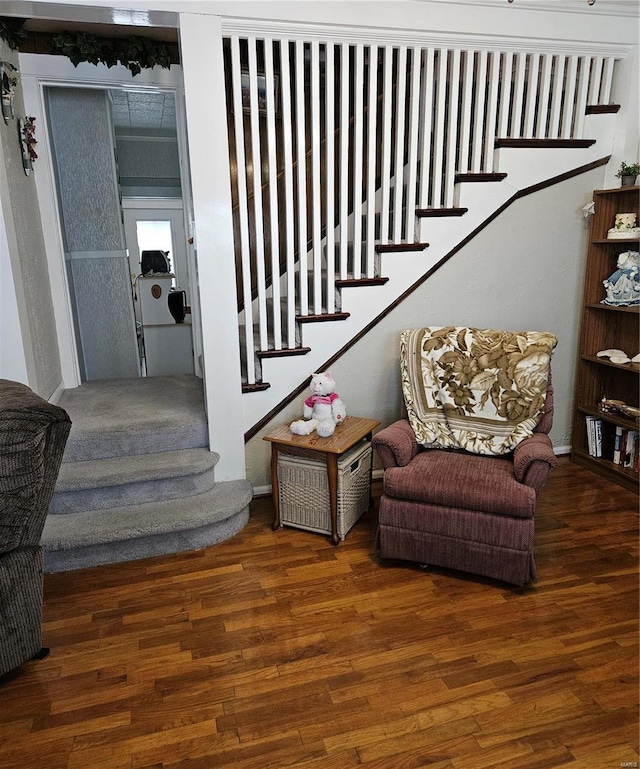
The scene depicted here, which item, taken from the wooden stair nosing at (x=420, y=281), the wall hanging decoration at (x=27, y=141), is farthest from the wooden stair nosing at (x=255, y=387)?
the wall hanging decoration at (x=27, y=141)

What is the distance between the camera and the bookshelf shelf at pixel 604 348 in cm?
318

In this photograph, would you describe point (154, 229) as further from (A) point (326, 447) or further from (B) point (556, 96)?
(A) point (326, 447)

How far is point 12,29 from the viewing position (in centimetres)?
282

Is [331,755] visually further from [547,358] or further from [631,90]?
[631,90]

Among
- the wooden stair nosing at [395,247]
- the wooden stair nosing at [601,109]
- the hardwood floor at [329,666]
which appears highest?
the wooden stair nosing at [601,109]

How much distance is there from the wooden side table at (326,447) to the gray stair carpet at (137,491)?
27cm

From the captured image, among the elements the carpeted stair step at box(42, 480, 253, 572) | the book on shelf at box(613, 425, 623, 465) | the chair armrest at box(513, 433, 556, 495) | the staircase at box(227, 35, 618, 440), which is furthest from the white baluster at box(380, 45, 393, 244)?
the book on shelf at box(613, 425, 623, 465)

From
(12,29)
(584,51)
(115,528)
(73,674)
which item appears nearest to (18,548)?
(73,674)

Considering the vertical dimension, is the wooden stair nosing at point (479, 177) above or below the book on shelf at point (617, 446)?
above

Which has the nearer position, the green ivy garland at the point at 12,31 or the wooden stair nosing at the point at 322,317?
the green ivy garland at the point at 12,31

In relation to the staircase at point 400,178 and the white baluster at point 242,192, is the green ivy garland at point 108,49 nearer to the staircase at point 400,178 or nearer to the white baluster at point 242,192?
the staircase at point 400,178

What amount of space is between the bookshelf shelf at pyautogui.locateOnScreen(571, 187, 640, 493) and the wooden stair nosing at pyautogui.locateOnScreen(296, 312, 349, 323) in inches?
63.5

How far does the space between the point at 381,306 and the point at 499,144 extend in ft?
3.72

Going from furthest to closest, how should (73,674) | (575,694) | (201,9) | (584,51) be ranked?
(584,51) → (201,9) → (73,674) → (575,694)
